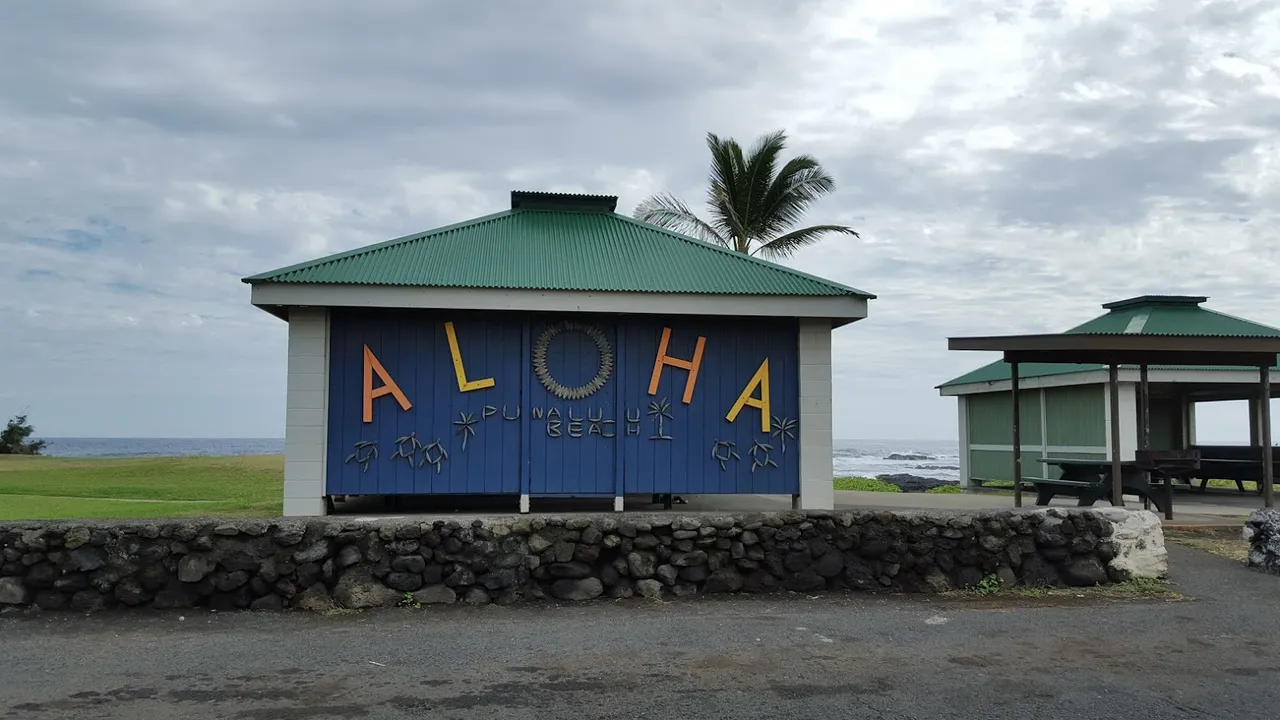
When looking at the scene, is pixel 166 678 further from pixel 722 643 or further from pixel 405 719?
pixel 722 643

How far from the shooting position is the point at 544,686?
218 inches

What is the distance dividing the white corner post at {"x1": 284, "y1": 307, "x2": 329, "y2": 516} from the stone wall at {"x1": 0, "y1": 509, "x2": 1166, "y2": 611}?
3.66 metres

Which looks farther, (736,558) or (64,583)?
(736,558)

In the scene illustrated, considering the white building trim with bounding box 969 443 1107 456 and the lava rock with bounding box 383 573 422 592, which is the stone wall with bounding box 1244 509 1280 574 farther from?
the lava rock with bounding box 383 573 422 592

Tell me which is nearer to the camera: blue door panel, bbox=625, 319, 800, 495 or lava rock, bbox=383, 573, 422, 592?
lava rock, bbox=383, 573, 422, 592

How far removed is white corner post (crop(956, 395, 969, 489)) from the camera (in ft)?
69.2

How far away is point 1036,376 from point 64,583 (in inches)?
→ 625

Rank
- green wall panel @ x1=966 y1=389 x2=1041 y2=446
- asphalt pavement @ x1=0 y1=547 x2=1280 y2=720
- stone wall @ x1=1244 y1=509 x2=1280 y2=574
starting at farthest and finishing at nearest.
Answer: green wall panel @ x1=966 y1=389 x2=1041 y2=446 → stone wall @ x1=1244 y1=509 x2=1280 y2=574 → asphalt pavement @ x1=0 y1=547 x2=1280 y2=720

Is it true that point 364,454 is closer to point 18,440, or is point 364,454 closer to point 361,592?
point 361,592

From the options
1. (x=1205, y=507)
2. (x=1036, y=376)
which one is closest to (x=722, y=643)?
(x=1205, y=507)

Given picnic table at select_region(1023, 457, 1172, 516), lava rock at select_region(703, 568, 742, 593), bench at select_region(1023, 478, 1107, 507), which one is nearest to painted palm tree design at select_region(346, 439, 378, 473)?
lava rock at select_region(703, 568, 742, 593)

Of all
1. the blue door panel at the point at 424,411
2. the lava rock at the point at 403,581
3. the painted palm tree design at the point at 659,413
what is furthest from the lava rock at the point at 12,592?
the painted palm tree design at the point at 659,413

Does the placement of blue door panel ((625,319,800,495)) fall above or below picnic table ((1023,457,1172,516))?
above

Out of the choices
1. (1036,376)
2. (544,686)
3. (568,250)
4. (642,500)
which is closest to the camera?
(544,686)
